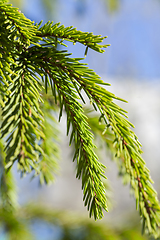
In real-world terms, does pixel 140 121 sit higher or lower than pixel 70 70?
higher

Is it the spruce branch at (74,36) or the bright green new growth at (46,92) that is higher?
the spruce branch at (74,36)

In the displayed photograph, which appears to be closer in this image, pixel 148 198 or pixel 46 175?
pixel 148 198

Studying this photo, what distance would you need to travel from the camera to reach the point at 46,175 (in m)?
0.56

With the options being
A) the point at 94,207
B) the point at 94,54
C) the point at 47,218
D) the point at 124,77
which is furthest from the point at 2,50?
the point at 124,77

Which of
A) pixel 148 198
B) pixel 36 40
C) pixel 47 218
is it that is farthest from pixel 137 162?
pixel 47 218

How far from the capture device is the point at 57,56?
262 millimetres

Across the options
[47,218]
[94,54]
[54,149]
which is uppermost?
[94,54]

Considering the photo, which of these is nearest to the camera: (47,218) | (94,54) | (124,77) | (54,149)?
(54,149)

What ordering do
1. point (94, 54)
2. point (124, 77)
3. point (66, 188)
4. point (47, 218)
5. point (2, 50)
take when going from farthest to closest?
point (124, 77), point (66, 188), point (94, 54), point (47, 218), point (2, 50)

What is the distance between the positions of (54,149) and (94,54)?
4225 millimetres

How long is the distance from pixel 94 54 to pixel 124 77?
1.92 meters

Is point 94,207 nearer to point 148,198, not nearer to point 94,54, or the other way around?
point 148,198

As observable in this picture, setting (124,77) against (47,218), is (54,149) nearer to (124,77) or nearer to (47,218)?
(47,218)

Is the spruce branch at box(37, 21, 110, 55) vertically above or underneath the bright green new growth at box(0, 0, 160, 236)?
above
